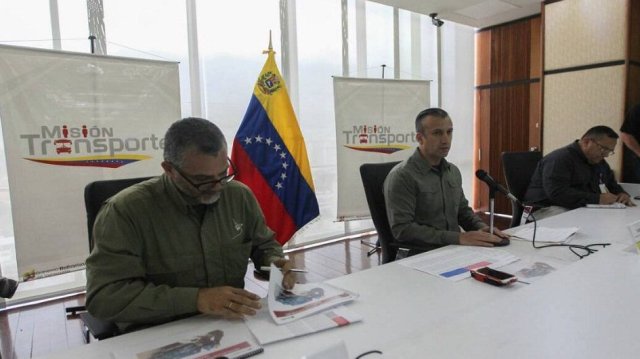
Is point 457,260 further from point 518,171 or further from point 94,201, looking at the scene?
point 518,171

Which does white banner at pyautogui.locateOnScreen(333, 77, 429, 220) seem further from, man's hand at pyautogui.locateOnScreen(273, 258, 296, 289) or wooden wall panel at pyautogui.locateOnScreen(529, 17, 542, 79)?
man's hand at pyautogui.locateOnScreen(273, 258, 296, 289)

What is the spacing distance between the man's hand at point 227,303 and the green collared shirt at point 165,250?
0.12 ft

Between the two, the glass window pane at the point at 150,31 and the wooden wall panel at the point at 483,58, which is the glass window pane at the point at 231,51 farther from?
the wooden wall panel at the point at 483,58

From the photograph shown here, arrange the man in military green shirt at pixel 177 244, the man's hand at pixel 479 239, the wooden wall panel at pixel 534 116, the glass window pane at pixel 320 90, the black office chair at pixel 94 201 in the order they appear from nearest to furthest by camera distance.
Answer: the man in military green shirt at pixel 177 244 < the black office chair at pixel 94 201 < the man's hand at pixel 479 239 < the glass window pane at pixel 320 90 < the wooden wall panel at pixel 534 116

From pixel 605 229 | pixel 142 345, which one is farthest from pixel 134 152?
pixel 605 229

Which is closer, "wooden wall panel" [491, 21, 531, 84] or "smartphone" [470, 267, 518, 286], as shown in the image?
"smartphone" [470, 267, 518, 286]

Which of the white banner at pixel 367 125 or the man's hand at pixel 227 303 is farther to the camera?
the white banner at pixel 367 125

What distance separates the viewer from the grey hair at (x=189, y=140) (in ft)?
3.97

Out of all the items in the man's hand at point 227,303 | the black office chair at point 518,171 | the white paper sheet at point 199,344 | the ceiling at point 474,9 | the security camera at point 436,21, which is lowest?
the white paper sheet at point 199,344

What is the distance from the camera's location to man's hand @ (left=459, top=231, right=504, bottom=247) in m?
1.79

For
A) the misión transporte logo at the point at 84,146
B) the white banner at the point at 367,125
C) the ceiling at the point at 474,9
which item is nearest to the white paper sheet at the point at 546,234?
the white banner at the point at 367,125

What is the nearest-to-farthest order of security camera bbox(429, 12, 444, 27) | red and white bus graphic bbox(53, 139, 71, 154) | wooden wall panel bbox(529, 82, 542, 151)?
red and white bus graphic bbox(53, 139, 71, 154)
security camera bbox(429, 12, 444, 27)
wooden wall panel bbox(529, 82, 542, 151)

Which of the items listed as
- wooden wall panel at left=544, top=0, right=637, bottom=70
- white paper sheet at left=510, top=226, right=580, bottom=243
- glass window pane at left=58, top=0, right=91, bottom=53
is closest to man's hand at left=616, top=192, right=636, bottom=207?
white paper sheet at left=510, top=226, right=580, bottom=243

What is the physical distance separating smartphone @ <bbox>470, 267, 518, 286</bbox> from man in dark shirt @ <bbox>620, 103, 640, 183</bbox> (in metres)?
2.94
